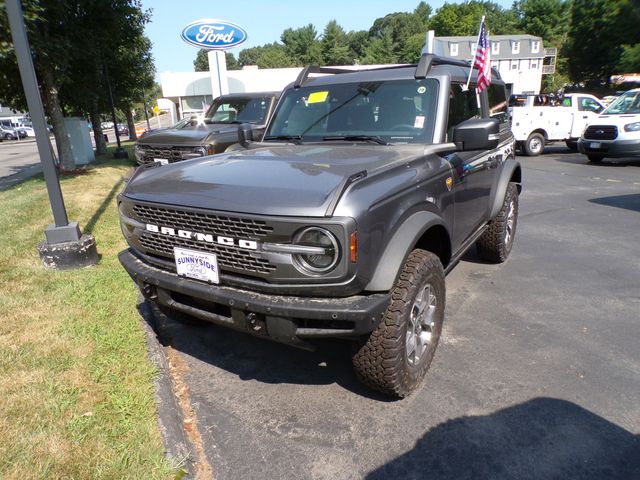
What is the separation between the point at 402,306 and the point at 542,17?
83.1 m

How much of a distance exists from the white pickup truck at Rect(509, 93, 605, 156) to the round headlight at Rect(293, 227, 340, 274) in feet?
48.6

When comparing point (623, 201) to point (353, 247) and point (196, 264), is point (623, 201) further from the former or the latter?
point (196, 264)

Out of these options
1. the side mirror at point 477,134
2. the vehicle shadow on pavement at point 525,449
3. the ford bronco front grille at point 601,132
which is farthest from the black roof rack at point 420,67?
the ford bronco front grille at point 601,132

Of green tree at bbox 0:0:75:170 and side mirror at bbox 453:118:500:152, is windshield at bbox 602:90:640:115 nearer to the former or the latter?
side mirror at bbox 453:118:500:152

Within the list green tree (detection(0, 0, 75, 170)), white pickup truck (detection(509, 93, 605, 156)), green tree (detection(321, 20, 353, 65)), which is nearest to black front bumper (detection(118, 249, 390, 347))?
green tree (detection(0, 0, 75, 170))

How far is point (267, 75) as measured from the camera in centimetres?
3581

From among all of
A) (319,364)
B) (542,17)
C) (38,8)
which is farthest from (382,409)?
(542,17)

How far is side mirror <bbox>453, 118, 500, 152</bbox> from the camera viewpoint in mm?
3078

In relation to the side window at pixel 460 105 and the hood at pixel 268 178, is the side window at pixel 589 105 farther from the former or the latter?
the hood at pixel 268 178

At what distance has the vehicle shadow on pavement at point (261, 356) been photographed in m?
3.17

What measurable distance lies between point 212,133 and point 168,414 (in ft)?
19.8

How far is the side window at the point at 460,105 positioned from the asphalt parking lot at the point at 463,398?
5.50 ft

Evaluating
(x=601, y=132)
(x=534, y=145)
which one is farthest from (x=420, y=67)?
(x=534, y=145)

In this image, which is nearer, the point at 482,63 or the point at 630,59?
the point at 482,63
